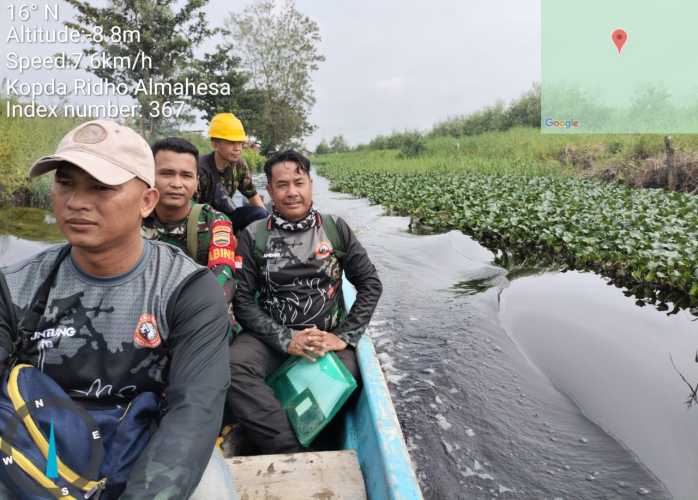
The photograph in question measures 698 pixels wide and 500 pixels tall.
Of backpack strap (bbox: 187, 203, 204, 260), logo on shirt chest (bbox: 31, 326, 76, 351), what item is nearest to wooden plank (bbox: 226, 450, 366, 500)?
logo on shirt chest (bbox: 31, 326, 76, 351)

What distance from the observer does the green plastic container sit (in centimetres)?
215

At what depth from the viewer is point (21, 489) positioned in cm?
108

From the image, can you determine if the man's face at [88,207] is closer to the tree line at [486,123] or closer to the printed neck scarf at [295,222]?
the printed neck scarf at [295,222]

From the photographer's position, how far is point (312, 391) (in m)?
2.18

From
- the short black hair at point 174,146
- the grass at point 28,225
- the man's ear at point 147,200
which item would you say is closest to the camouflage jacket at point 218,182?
the short black hair at point 174,146

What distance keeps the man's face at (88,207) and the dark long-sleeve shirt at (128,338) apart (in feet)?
0.47

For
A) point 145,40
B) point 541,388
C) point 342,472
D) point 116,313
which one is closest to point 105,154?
point 116,313

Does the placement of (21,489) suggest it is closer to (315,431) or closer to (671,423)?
(315,431)

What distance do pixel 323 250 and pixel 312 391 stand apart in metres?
0.70

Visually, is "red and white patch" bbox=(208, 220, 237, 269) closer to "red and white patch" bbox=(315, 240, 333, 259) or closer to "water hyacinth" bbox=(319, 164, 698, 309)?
"red and white patch" bbox=(315, 240, 333, 259)

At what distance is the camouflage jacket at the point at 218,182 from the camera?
3794 mm

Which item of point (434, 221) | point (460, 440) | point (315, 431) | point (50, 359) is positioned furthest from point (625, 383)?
point (434, 221)

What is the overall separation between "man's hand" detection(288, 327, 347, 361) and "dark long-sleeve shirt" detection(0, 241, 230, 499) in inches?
36.8

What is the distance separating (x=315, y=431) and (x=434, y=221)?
266 inches
